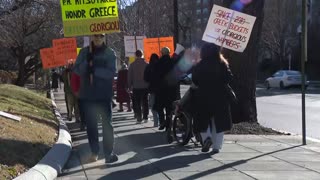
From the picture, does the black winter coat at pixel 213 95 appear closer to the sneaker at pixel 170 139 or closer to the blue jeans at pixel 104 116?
the sneaker at pixel 170 139

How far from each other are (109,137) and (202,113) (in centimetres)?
175

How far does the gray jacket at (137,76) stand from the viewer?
14.9 m

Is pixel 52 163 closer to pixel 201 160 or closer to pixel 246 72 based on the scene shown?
pixel 201 160

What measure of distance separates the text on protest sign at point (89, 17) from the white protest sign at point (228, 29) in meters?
1.93

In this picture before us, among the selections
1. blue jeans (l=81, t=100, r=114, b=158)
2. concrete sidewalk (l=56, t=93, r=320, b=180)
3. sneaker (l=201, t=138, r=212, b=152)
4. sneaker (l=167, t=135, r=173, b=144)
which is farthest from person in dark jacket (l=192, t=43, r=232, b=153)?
blue jeans (l=81, t=100, r=114, b=158)

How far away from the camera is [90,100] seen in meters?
8.43

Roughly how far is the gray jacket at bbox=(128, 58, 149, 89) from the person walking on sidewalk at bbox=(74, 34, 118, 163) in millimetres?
6420

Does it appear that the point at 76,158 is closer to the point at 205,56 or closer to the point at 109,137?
the point at 109,137

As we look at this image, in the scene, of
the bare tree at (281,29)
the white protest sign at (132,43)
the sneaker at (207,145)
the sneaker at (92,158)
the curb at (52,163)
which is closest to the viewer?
the curb at (52,163)

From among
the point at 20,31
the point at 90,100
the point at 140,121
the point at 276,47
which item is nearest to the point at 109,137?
the point at 90,100

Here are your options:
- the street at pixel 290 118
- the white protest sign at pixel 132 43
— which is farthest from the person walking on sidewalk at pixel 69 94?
the white protest sign at pixel 132 43

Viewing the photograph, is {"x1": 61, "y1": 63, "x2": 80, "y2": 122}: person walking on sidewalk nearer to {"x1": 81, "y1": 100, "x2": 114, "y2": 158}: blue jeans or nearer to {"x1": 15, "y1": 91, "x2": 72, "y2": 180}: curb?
{"x1": 15, "y1": 91, "x2": 72, "y2": 180}: curb

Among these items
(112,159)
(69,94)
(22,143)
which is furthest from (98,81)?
(69,94)

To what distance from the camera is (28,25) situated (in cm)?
2923
